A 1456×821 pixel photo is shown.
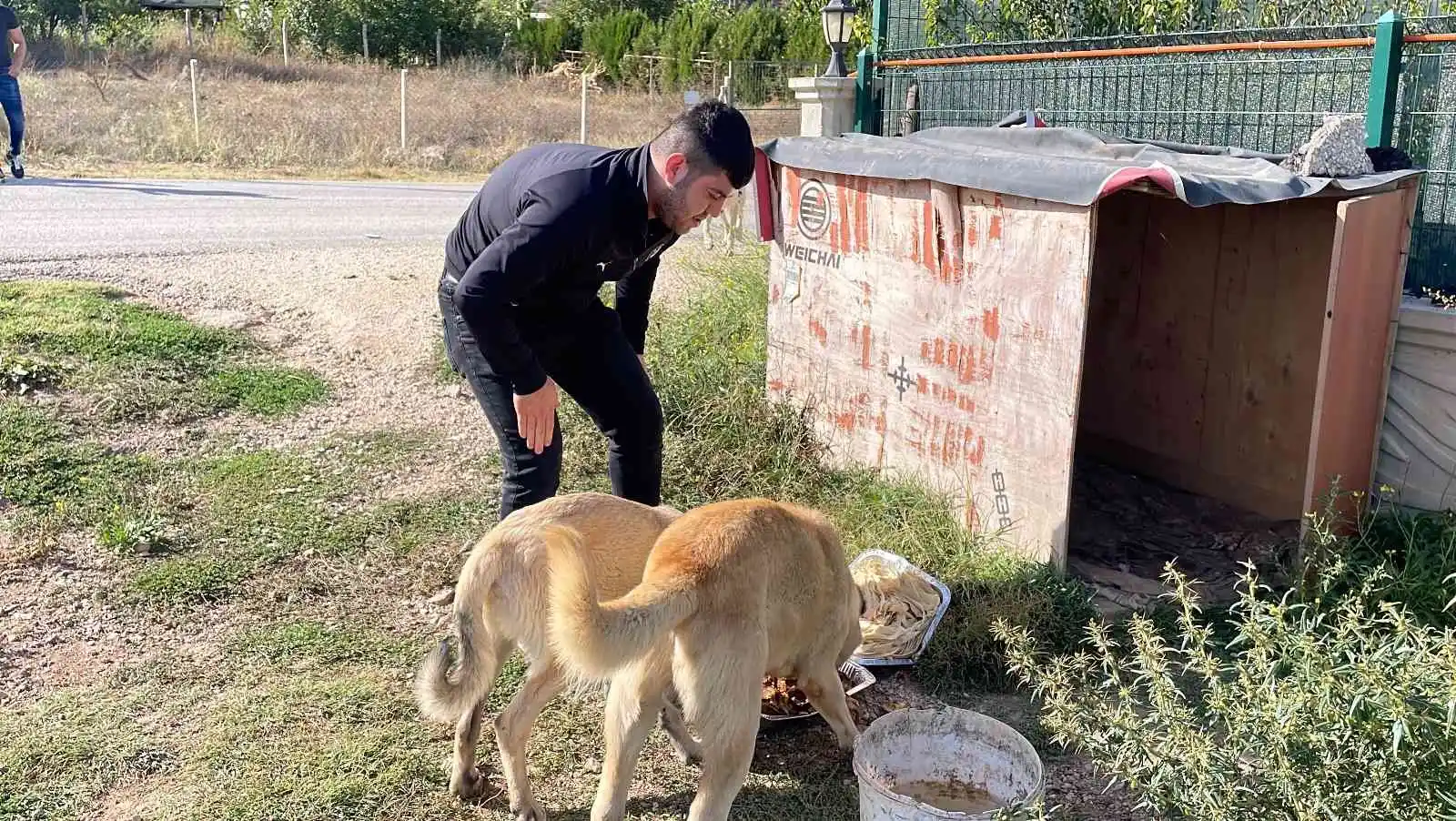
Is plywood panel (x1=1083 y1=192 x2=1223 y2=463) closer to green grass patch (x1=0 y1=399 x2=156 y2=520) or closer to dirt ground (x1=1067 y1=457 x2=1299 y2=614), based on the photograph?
dirt ground (x1=1067 y1=457 x2=1299 y2=614)

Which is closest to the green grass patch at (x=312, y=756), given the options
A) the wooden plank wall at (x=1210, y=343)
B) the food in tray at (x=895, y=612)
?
the food in tray at (x=895, y=612)

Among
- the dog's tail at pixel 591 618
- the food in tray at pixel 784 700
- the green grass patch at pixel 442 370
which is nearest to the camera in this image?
the dog's tail at pixel 591 618

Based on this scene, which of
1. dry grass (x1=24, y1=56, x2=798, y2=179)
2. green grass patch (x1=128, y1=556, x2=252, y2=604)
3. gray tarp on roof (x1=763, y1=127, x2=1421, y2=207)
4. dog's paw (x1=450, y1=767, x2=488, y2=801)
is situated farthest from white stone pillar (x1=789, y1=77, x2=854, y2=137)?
dry grass (x1=24, y1=56, x2=798, y2=179)

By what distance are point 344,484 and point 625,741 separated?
319 cm

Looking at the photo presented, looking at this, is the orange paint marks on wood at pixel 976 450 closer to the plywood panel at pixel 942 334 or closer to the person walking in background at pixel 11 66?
the plywood panel at pixel 942 334

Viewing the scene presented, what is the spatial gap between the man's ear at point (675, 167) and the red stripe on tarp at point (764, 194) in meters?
2.60

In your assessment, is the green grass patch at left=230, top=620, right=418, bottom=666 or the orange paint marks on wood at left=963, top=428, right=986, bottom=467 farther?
the orange paint marks on wood at left=963, top=428, right=986, bottom=467

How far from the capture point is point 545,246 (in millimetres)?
3568

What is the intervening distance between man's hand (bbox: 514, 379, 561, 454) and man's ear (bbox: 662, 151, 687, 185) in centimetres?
77

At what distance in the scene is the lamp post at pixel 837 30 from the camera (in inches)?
351

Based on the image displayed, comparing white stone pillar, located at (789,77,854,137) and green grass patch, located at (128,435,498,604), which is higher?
white stone pillar, located at (789,77,854,137)

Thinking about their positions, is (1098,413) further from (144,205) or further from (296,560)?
(144,205)

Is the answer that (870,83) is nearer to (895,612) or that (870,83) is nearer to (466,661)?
(895,612)

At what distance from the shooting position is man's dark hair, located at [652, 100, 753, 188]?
3611mm
